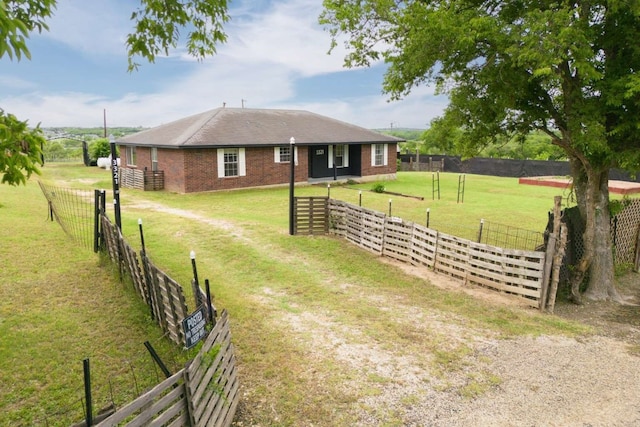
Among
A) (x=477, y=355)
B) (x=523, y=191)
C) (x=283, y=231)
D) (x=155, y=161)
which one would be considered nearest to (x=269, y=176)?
(x=155, y=161)

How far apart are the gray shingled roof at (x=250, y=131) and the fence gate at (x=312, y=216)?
1096cm

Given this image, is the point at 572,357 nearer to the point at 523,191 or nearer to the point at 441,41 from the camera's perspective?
the point at 441,41

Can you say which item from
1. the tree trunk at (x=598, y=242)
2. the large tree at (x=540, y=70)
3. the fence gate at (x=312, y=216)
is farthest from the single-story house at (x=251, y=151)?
the tree trunk at (x=598, y=242)

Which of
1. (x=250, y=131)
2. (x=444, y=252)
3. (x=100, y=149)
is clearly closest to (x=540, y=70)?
(x=444, y=252)

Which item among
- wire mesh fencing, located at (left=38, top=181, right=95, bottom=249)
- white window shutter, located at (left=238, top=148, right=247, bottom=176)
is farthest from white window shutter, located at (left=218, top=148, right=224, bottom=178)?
wire mesh fencing, located at (left=38, top=181, right=95, bottom=249)

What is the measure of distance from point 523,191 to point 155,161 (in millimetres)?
23555

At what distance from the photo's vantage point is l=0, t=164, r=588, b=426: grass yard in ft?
19.4

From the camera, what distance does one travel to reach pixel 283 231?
15.7 m

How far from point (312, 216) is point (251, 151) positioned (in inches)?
501

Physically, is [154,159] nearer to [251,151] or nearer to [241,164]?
[241,164]

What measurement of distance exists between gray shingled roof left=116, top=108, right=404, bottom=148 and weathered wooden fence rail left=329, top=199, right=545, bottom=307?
1281 centimetres

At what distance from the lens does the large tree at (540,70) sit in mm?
8633

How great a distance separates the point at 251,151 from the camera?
2686cm

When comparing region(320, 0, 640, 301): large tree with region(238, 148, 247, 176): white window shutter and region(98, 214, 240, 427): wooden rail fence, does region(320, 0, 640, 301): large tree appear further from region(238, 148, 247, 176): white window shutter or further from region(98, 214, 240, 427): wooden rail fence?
region(238, 148, 247, 176): white window shutter
